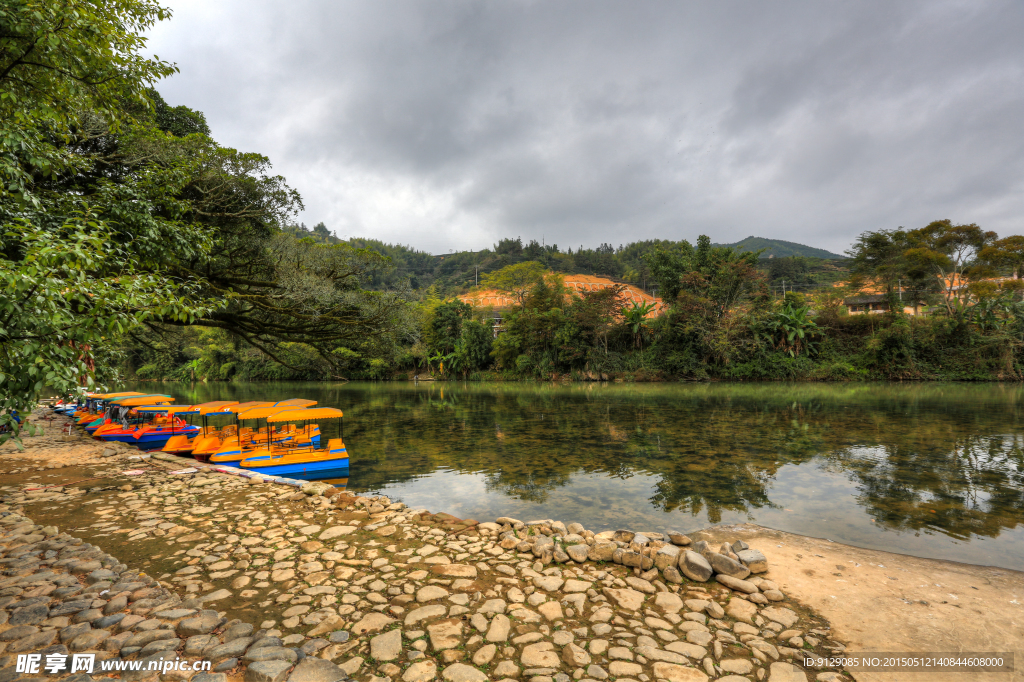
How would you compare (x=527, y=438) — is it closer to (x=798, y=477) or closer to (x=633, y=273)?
(x=798, y=477)

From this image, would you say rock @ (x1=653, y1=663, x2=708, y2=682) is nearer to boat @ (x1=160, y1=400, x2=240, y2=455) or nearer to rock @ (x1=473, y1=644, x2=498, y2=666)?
rock @ (x1=473, y1=644, x2=498, y2=666)

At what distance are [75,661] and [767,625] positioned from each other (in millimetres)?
4736

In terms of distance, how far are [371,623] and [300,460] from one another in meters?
6.76

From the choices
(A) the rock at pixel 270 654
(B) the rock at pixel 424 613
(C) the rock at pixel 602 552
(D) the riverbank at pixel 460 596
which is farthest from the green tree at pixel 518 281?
(A) the rock at pixel 270 654

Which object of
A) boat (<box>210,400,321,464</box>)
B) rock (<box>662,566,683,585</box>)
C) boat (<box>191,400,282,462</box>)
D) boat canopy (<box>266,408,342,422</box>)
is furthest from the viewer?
boat (<box>191,400,282,462</box>)

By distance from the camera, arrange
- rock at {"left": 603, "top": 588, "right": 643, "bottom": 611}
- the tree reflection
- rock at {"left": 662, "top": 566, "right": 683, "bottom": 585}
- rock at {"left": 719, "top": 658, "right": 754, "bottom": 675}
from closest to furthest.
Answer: rock at {"left": 719, "top": 658, "right": 754, "bottom": 675}, rock at {"left": 603, "top": 588, "right": 643, "bottom": 611}, rock at {"left": 662, "top": 566, "right": 683, "bottom": 585}, the tree reflection

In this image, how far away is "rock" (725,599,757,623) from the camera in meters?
3.44

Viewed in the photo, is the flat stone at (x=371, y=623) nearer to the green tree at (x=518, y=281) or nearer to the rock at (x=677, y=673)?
the rock at (x=677, y=673)

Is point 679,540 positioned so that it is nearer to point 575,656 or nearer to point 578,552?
point 578,552

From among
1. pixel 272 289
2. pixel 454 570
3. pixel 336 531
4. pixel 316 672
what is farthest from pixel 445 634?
pixel 272 289

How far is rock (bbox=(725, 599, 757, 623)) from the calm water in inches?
104

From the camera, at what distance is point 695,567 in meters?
4.02

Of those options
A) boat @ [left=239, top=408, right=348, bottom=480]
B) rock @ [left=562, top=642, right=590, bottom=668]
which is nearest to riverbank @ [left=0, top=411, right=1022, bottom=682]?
rock @ [left=562, top=642, right=590, bottom=668]

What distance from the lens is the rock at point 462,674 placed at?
270 centimetres
